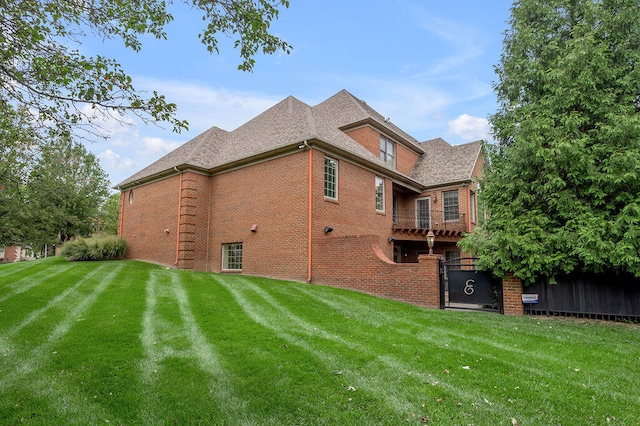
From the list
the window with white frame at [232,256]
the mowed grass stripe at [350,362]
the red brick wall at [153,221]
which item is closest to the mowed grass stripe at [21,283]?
the red brick wall at [153,221]

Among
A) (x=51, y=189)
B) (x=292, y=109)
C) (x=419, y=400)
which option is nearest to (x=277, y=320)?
(x=419, y=400)

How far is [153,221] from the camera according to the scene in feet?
59.5

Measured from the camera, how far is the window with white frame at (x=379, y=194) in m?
16.9

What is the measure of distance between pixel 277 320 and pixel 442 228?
14632mm

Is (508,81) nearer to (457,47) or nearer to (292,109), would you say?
(457,47)

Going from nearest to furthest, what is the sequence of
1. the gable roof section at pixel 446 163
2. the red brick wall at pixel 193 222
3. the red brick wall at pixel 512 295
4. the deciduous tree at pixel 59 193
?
the deciduous tree at pixel 59 193, the red brick wall at pixel 512 295, the red brick wall at pixel 193 222, the gable roof section at pixel 446 163

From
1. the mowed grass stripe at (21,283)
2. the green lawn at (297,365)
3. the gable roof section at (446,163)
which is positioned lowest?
the green lawn at (297,365)

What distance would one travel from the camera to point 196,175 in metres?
16.5

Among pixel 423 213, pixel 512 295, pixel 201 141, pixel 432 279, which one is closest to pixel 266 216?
pixel 432 279

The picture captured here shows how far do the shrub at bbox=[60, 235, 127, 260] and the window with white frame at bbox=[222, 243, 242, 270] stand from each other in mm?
6471

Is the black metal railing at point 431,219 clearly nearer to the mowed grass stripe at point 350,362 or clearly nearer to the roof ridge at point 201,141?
the roof ridge at point 201,141

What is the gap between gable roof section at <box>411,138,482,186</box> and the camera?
67.2 feet

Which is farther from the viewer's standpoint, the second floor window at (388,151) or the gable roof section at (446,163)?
the gable roof section at (446,163)

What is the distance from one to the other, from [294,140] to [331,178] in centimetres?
196
